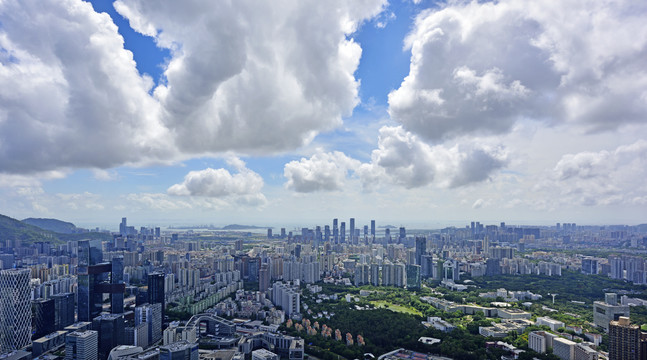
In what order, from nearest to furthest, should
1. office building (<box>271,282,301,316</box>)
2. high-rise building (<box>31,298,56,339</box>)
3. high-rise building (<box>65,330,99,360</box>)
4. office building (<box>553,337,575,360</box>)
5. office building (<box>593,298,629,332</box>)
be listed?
high-rise building (<box>65,330,99,360</box>)
office building (<box>553,337,575,360</box>)
high-rise building (<box>31,298,56,339</box>)
office building (<box>593,298,629,332</box>)
office building (<box>271,282,301,316</box>)

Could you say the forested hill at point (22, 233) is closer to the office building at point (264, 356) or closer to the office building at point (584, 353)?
the office building at point (264, 356)

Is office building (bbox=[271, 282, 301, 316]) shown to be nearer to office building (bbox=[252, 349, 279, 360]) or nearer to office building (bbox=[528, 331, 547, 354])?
office building (bbox=[252, 349, 279, 360])

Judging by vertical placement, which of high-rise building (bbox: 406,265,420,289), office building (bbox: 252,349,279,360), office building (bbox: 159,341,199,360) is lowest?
high-rise building (bbox: 406,265,420,289)

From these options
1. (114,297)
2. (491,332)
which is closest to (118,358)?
(114,297)

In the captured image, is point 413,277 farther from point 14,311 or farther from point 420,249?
point 14,311

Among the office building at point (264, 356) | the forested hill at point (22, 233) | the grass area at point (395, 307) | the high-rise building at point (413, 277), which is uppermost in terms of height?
the forested hill at point (22, 233)

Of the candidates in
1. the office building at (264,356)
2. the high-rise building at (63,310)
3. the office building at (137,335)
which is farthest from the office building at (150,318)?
the office building at (264,356)

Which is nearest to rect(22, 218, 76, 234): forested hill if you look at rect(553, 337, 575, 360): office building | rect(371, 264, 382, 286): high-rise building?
rect(371, 264, 382, 286): high-rise building
